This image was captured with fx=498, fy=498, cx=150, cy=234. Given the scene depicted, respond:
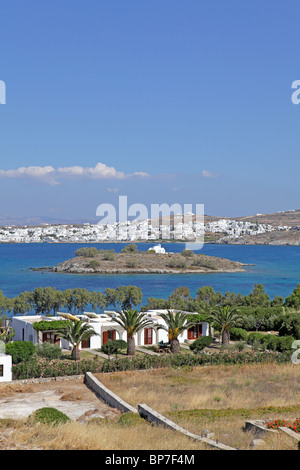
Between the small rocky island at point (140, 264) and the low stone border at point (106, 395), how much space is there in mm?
102509

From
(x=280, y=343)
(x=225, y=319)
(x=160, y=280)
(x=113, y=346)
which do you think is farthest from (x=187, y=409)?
(x=160, y=280)

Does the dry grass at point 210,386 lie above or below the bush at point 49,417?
below

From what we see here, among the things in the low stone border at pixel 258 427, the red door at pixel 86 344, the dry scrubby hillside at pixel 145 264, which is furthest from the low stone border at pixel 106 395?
the dry scrubby hillside at pixel 145 264

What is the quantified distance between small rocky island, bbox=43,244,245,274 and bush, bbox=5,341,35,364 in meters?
99.2

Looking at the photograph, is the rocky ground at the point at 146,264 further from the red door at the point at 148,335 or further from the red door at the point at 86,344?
the red door at the point at 86,344

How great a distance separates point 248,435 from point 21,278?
102387mm

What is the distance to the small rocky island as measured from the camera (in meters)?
129

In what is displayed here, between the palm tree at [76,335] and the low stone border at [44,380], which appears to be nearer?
the low stone border at [44,380]

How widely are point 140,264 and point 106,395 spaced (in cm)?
11333

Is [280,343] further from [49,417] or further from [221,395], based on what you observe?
[49,417]

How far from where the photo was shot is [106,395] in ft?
71.1

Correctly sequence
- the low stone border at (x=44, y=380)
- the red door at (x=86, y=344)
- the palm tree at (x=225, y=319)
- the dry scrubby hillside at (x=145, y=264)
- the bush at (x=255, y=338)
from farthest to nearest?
the dry scrubby hillside at (x=145, y=264) → the bush at (x=255, y=338) → the palm tree at (x=225, y=319) → the red door at (x=86, y=344) → the low stone border at (x=44, y=380)

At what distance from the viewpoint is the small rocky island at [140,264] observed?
128875 mm
